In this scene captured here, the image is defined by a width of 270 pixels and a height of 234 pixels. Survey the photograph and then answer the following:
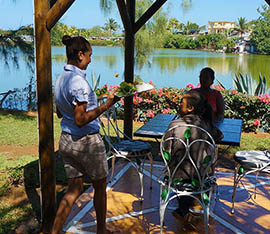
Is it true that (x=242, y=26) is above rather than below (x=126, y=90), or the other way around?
above

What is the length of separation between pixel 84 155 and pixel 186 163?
735mm

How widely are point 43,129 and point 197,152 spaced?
1120mm

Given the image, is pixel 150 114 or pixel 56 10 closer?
pixel 56 10

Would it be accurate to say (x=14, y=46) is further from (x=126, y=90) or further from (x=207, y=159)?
(x=207, y=159)

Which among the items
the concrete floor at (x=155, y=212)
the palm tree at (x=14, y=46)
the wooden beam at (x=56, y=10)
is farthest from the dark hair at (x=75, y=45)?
the palm tree at (x=14, y=46)

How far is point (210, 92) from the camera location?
355 centimetres

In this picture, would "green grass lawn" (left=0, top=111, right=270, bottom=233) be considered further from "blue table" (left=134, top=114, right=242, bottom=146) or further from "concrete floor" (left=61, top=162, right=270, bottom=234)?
"blue table" (left=134, top=114, right=242, bottom=146)

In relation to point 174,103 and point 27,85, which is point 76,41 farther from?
point 27,85

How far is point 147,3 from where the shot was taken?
32.3ft

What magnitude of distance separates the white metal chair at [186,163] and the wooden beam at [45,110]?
835mm

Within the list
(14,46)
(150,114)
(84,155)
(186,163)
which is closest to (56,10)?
(84,155)

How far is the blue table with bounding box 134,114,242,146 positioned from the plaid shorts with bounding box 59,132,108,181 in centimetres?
97

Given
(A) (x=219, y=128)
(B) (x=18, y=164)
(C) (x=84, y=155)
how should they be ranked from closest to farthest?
(C) (x=84, y=155) < (A) (x=219, y=128) < (B) (x=18, y=164)

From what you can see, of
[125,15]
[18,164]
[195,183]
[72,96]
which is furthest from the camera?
[18,164]
